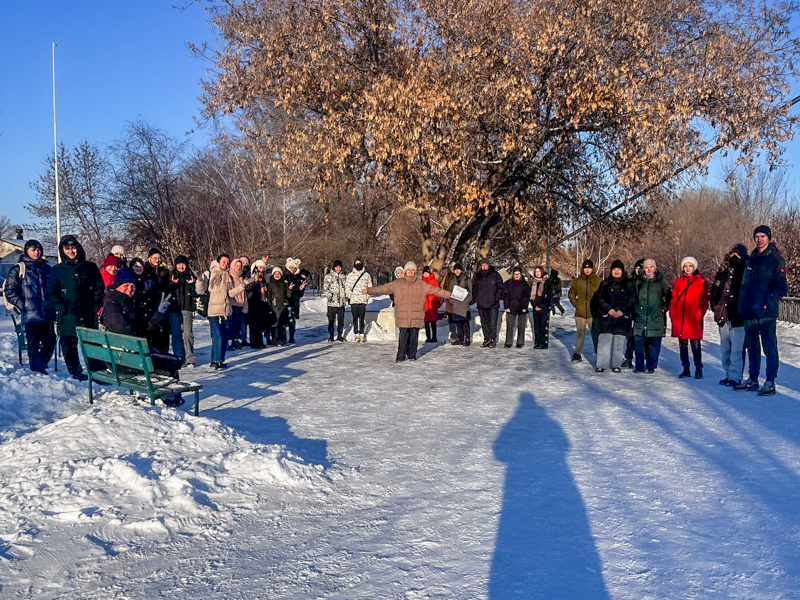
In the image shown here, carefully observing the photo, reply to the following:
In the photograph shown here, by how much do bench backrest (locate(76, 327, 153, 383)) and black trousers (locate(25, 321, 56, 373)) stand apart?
1.64 metres

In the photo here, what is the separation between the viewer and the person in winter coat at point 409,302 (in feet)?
39.2

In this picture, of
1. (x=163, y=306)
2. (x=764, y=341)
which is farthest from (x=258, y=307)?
(x=764, y=341)

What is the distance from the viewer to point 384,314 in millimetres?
16281

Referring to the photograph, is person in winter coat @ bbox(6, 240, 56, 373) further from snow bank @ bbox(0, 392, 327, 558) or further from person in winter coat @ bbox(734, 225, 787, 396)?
person in winter coat @ bbox(734, 225, 787, 396)

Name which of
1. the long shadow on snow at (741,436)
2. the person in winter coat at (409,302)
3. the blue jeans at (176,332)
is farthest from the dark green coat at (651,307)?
the blue jeans at (176,332)

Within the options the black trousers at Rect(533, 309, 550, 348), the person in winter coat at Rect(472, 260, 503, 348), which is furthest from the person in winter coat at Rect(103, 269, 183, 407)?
the black trousers at Rect(533, 309, 550, 348)

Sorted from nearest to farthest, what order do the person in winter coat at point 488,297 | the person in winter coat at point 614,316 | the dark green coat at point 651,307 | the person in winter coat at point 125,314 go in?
the person in winter coat at point 125,314, the dark green coat at point 651,307, the person in winter coat at point 614,316, the person in winter coat at point 488,297

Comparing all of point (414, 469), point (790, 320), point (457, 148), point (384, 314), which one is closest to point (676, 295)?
point (457, 148)

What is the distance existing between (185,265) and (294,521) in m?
7.67

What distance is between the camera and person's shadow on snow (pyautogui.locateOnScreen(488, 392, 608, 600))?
131 inches

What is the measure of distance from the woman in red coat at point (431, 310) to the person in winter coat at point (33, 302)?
7565 millimetres

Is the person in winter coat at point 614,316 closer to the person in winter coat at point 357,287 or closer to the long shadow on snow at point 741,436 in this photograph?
the long shadow on snow at point 741,436

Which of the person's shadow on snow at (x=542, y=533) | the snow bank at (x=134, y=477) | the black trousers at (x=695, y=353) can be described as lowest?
the person's shadow on snow at (x=542, y=533)

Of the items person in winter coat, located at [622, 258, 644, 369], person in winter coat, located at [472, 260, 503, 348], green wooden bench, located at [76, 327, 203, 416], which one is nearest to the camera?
green wooden bench, located at [76, 327, 203, 416]
